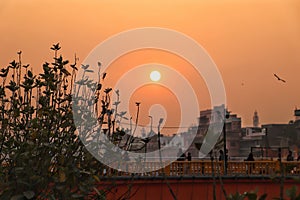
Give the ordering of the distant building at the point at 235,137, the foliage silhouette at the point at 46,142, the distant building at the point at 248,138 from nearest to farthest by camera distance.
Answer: the foliage silhouette at the point at 46,142
the distant building at the point at 248,138
the distant building at the point at 235,137

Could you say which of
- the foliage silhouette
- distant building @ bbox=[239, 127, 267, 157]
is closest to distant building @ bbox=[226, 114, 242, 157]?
distant building @ bbox=[239, 127, 267, 157]

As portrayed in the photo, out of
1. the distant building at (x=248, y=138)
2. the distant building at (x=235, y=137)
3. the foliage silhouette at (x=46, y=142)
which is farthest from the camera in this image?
the distant building at (x=235, y=137)

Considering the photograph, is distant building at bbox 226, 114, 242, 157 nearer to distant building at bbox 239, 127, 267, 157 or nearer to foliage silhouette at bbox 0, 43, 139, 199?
distant building at bbox 239, 127, 267, 157

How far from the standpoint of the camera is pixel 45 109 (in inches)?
222

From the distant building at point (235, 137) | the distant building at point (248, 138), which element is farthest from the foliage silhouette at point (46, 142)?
the distant building at point (235, 137)

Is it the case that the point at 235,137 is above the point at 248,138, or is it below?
above

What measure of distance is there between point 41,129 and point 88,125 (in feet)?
2.13

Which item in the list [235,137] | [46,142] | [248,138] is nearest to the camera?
[46,142]

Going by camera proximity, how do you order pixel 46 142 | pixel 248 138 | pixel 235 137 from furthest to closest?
1. pixel 235 137
2. pixel 248 138
3. pixel 46 142

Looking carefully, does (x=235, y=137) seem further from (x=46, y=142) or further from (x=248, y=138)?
(x=46, y=142)

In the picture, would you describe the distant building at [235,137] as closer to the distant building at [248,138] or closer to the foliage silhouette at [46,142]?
the distant building at [248,138]

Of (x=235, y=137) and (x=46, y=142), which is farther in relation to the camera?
(x=235, y=137)

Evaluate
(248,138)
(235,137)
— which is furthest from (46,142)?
(235,137)

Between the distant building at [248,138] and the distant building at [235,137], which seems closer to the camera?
the distant building at [248,138]
